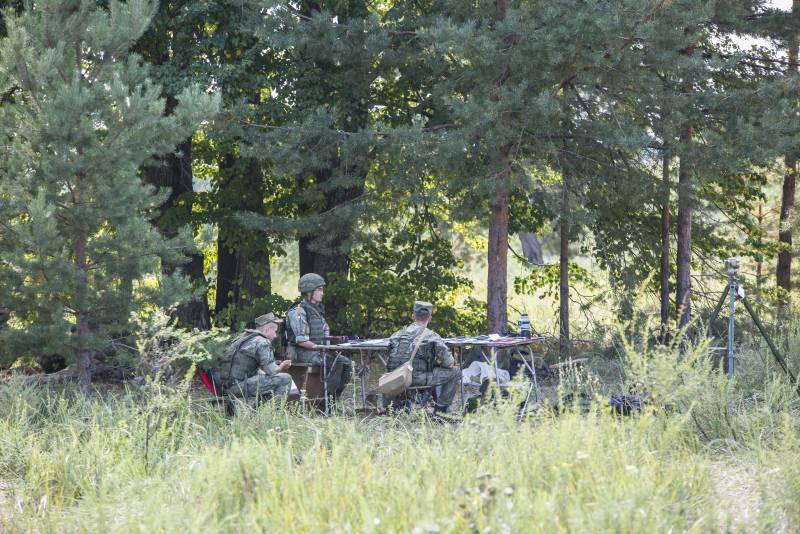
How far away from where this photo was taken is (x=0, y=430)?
262 inches

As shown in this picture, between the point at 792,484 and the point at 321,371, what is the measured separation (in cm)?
526

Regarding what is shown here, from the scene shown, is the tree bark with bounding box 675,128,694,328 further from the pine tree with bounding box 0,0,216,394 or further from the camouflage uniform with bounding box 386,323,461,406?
the pine tree with bounding box 0,0,216,394

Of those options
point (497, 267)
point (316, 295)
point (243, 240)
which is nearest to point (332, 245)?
point (243, 240)

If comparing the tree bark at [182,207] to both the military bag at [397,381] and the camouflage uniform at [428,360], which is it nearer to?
the camouflage uniform at [428,360]

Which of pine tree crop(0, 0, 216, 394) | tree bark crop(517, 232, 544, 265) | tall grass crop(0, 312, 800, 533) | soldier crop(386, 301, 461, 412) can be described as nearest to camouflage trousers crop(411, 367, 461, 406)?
soldier crop(386, 301, 461, 412)

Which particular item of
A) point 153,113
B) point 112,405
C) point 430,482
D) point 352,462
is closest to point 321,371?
point 112,405

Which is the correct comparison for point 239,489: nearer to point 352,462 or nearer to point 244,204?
point 352,462

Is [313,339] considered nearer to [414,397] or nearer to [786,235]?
[414,397]

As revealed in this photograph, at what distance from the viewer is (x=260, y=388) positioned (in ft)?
26.1

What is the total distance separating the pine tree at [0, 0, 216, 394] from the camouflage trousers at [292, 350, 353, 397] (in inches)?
48.7

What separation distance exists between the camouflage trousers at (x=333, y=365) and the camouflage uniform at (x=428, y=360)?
3.25 feet

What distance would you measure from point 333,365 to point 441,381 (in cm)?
127

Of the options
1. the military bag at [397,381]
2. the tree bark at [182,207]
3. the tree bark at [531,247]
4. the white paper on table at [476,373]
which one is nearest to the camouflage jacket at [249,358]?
the military bag at [397,381]

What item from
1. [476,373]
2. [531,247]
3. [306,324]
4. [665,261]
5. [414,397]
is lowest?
[414,397]
